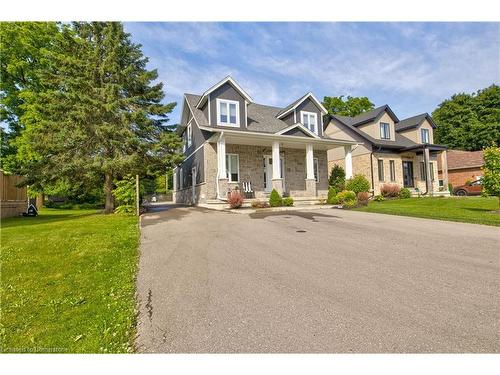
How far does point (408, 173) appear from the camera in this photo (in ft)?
80.9

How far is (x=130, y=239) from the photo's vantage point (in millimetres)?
7262

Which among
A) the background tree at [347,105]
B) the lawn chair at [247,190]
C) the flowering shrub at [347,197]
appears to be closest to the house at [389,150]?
the flowering shrub at [347,197]

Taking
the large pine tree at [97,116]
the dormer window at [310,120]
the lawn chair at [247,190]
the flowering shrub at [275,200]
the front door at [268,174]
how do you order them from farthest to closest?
1. the dormer window at [310,120]
2. the front door at [268,174]
3. the lawn chair at [247,190]
4. the flowering shrub at [275,200]
5. the large pine tree at [97,116]

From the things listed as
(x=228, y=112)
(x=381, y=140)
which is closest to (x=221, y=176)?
(x=228, y=112)

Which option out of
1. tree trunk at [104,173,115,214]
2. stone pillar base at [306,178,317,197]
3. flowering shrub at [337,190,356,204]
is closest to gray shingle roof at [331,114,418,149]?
stone pillar base at [306,178,317,197]

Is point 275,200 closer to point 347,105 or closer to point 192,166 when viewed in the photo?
point 192,166

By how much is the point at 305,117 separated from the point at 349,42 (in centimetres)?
1380

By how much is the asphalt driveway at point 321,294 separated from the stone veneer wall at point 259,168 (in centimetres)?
1004

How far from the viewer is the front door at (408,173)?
24452mm

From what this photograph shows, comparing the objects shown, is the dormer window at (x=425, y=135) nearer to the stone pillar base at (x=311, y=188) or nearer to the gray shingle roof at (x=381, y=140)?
the gray shingle roof at (x=381, y=140)

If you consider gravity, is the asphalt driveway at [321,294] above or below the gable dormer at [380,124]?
below

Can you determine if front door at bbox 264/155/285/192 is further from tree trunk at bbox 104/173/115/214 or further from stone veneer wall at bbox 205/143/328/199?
tree trunk at bbox 104/173/115/214

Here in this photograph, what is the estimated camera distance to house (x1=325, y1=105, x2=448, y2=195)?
22.8 metres

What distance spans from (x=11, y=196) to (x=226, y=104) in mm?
13126
